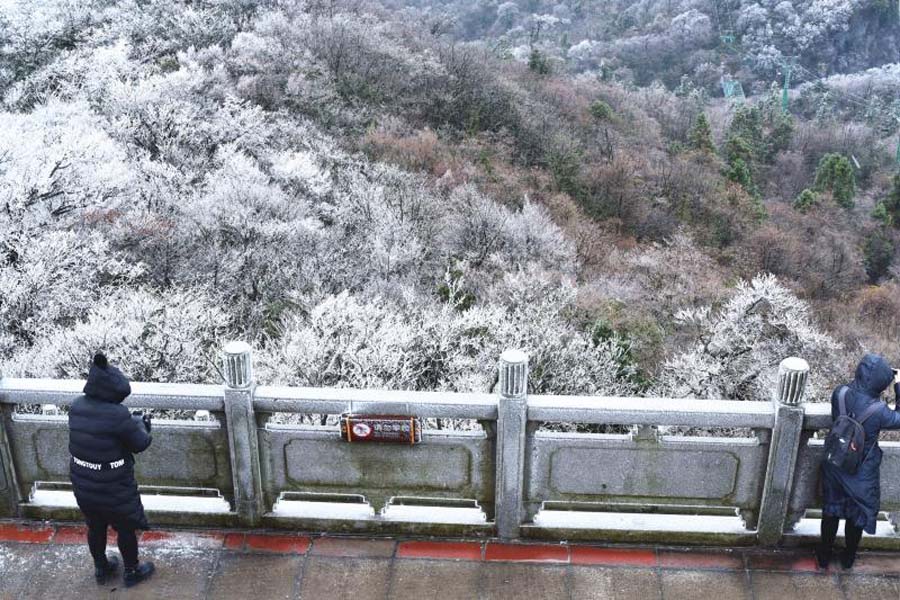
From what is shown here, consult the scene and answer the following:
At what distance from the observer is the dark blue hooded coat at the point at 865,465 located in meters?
5.01

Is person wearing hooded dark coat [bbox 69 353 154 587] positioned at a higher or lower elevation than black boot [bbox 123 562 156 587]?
higher

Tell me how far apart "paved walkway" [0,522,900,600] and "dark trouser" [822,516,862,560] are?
0.20m

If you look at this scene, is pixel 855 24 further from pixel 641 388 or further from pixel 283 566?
pixel 283 566

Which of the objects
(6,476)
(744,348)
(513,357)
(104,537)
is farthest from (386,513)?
(744,348)

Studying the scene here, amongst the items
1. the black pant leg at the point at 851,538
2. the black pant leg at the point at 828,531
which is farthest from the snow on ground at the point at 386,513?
the black pant leg at the point at 851,538

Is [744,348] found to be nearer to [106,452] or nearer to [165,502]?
[165,502]

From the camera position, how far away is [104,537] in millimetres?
5418

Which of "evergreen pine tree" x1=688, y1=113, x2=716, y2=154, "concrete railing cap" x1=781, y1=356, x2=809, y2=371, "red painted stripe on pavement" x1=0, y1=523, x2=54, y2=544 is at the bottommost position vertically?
"evergreen pine tree" x1=688, y1=113, x2=716, y2=154

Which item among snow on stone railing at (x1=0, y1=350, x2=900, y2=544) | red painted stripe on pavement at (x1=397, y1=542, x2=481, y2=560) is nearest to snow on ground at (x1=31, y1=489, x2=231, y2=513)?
snow on stone railing at (x1=0, y1=350, x2=900, y2=544)

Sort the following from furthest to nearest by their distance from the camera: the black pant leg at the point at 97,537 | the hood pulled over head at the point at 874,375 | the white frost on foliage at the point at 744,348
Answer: the white frost on foliage at the point at 744,348, the black pant leg at the point at 97,537, the hood pulled over head at the point at 874,375

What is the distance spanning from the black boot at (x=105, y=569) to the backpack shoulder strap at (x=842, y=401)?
487 centimetres

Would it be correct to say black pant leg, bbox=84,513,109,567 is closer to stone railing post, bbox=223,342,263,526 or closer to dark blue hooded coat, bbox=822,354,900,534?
stone railing post, bbox=223,342,263,526

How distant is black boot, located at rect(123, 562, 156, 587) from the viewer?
5.52 meters

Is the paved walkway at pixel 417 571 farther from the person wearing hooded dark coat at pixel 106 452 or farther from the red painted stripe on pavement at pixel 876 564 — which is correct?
the person wearing hooded dark coat at pixel 106 452
